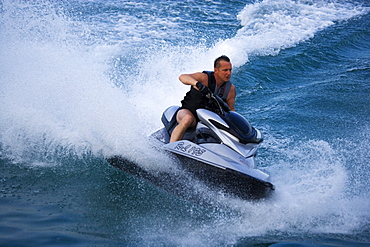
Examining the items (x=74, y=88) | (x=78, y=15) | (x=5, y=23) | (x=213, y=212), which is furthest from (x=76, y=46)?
(x=213, y=212)

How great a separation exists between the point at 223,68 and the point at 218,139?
0.80 meters

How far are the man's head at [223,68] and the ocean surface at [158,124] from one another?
1084 millimetres

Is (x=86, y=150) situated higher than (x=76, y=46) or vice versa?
(x=76, y=46)

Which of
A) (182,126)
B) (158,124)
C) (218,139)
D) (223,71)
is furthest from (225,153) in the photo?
(158,124)

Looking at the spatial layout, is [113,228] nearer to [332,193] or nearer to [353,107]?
[332,193]

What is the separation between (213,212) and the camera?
4.23m

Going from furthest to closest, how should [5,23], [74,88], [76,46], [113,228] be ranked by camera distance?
[76,46]
[5,23]
[74,88]
[113,228]

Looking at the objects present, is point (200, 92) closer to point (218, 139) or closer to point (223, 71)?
point (223, 71)

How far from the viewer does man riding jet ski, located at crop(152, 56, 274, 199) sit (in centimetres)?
426

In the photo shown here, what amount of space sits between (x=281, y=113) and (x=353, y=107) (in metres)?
1.38

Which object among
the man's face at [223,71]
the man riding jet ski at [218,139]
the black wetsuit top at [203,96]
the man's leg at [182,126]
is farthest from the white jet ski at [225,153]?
the man's face at [223,71]

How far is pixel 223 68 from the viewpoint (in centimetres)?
472

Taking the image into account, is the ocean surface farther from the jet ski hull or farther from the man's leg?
the man's leg

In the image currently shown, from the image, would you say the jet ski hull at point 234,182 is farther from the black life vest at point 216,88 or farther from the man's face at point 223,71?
the man's face at point 223,71
